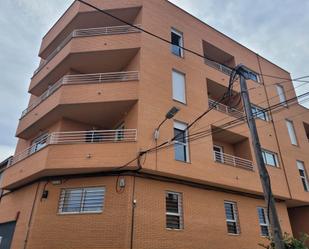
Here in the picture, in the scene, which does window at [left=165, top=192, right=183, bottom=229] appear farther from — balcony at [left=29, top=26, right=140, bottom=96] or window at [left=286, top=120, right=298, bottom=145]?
window at [left=286, top=120, right=298, bottom=145]

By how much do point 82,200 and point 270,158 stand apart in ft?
Answer: 38.2

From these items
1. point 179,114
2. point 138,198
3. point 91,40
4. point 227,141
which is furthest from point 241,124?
point 91,40

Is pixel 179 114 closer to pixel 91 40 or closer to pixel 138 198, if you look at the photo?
pixel 138 198

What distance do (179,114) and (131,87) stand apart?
271 cm

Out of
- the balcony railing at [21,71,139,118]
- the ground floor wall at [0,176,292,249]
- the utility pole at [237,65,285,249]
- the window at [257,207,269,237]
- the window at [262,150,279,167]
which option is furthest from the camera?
the window at [262,150,279,167]

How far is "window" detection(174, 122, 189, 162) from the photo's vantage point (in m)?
12.1

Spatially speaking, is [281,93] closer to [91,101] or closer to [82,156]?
[91,101]

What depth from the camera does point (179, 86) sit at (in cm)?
1392

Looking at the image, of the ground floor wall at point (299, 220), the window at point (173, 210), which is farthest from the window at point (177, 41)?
the ground floor wall at point (299, 220)

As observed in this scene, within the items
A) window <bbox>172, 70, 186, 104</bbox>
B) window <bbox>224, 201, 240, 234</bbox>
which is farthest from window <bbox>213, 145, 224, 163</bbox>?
window <bbox>172, 70, 186, 104</bbox>

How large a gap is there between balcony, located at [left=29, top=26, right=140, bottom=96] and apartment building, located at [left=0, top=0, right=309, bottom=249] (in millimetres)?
60

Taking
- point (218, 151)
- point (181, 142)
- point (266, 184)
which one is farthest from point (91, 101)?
point (266, 184)

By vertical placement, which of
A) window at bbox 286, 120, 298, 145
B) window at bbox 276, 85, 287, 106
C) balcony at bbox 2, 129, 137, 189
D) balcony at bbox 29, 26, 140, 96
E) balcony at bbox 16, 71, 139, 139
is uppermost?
window at bbox 276, 85, 287, 106

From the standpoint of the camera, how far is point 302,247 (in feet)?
31.6
